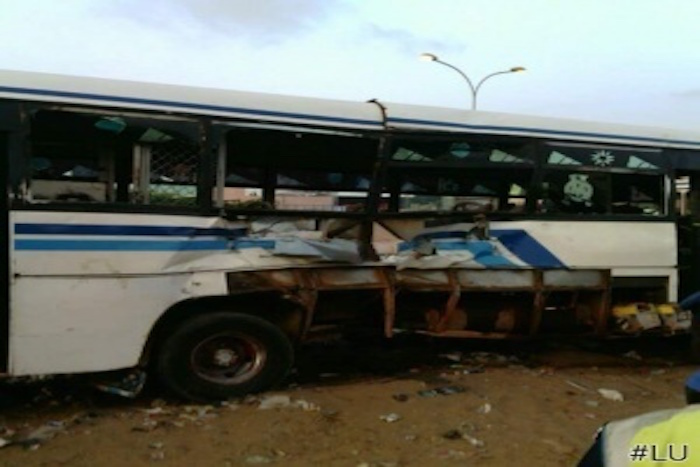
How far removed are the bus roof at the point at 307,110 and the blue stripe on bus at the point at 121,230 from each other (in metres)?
0.84

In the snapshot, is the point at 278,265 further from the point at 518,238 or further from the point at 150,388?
the point at 518,238

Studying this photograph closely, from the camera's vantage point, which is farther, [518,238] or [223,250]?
[518,238]

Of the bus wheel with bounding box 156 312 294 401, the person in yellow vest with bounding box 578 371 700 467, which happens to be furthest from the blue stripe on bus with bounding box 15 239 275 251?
the person in yellow vest with bounding box 578 371 700 467

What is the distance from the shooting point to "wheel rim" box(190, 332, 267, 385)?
19.0 ft

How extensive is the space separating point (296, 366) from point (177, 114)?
2.64m

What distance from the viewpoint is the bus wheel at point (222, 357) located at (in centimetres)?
563

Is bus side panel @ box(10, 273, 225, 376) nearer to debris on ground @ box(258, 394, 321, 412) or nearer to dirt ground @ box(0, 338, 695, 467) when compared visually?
dirt ground @ box(0, 338, 695, 467)

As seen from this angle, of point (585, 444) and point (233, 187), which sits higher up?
point (233, 187)

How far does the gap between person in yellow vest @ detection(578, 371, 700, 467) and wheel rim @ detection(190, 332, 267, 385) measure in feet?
14.1

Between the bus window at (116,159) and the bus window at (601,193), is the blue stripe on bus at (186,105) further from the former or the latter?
the bus window at (601,193)

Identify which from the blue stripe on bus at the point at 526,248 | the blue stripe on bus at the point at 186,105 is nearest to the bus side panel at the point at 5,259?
the blue stripe on bus at the point at 186,105

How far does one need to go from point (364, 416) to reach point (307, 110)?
7.63ft

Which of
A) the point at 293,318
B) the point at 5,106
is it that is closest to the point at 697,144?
the point at 293,318

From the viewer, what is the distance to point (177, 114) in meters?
5.58
